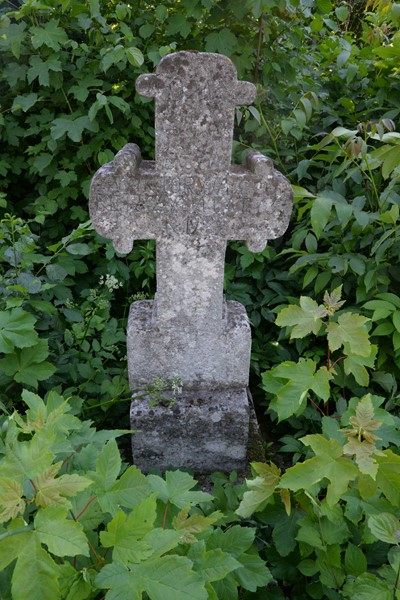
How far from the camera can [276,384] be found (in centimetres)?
171

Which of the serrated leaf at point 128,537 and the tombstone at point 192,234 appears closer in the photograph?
the serrated leaf at point 128,537

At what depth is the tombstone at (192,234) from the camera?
1935 millimetres

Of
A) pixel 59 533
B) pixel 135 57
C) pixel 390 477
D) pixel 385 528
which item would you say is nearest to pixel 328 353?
pixel 390 477

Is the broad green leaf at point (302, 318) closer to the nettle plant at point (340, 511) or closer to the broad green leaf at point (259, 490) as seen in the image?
the nettle plant at point (340, 511)

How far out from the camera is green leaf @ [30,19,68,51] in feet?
8.94

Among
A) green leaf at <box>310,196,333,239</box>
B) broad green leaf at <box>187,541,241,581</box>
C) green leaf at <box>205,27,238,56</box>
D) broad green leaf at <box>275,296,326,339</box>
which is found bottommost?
broad green leaf at <box>187,541,241,581</box>

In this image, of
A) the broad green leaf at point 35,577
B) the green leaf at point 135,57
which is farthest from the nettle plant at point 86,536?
the green leaf at point 135,57

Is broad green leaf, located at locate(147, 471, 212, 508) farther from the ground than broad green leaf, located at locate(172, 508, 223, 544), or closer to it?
closer to it

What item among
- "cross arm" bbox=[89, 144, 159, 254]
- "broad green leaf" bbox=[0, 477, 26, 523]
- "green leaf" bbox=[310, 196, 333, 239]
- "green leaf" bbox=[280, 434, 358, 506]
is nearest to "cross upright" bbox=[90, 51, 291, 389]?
"cross arm" bbox=[89, 144, 159, 254]

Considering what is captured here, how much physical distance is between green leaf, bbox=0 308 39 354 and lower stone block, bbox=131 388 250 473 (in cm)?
53

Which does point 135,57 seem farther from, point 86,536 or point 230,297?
point 86,536

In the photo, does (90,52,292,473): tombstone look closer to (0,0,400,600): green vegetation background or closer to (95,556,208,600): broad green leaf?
(0,0,400,600): green vegetation background

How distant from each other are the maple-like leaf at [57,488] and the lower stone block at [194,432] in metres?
1.23

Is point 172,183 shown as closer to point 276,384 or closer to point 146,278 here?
point 276,384
